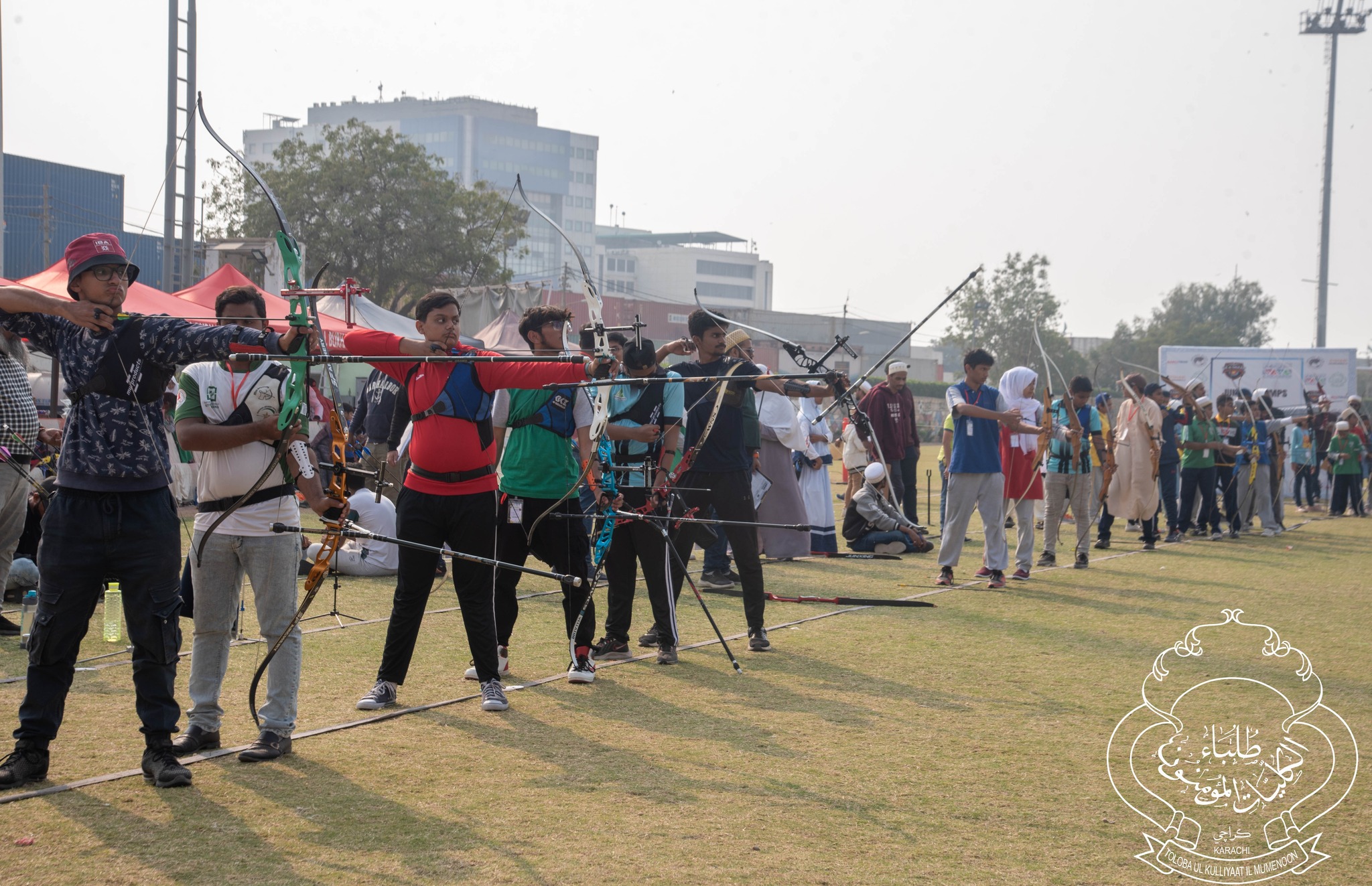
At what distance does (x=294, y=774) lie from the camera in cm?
443

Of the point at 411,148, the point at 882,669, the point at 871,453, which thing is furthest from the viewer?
the point at 411,148

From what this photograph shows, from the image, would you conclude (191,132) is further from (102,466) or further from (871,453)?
(102,466)

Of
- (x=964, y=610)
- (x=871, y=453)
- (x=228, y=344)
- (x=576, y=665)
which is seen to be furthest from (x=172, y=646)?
(x=871, y=453)

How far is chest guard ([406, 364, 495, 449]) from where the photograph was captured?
17.3ft

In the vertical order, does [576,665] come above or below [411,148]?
below

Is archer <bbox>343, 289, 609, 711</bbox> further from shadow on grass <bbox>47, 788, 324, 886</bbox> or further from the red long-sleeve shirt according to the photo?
shadow on grass <bbox>47, 788, 324, 886</bbox>

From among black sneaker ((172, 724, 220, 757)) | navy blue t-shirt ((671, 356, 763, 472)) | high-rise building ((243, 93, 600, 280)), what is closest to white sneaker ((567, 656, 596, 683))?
navy blue t-shirt ((671, 356, 763, 472))

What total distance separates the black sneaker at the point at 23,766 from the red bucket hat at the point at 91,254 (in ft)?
5.28

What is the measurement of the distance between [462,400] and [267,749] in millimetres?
1622

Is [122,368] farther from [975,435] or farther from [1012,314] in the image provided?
[1012,314]

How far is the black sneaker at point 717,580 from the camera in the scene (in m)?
9.93

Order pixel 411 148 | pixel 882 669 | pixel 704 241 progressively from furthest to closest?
pixel 704 241, pixel 411 148, pixel 882 669

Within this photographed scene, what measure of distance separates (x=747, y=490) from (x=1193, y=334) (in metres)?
66.8

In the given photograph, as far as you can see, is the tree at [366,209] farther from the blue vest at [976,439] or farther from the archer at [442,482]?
the archer at [442,482]
